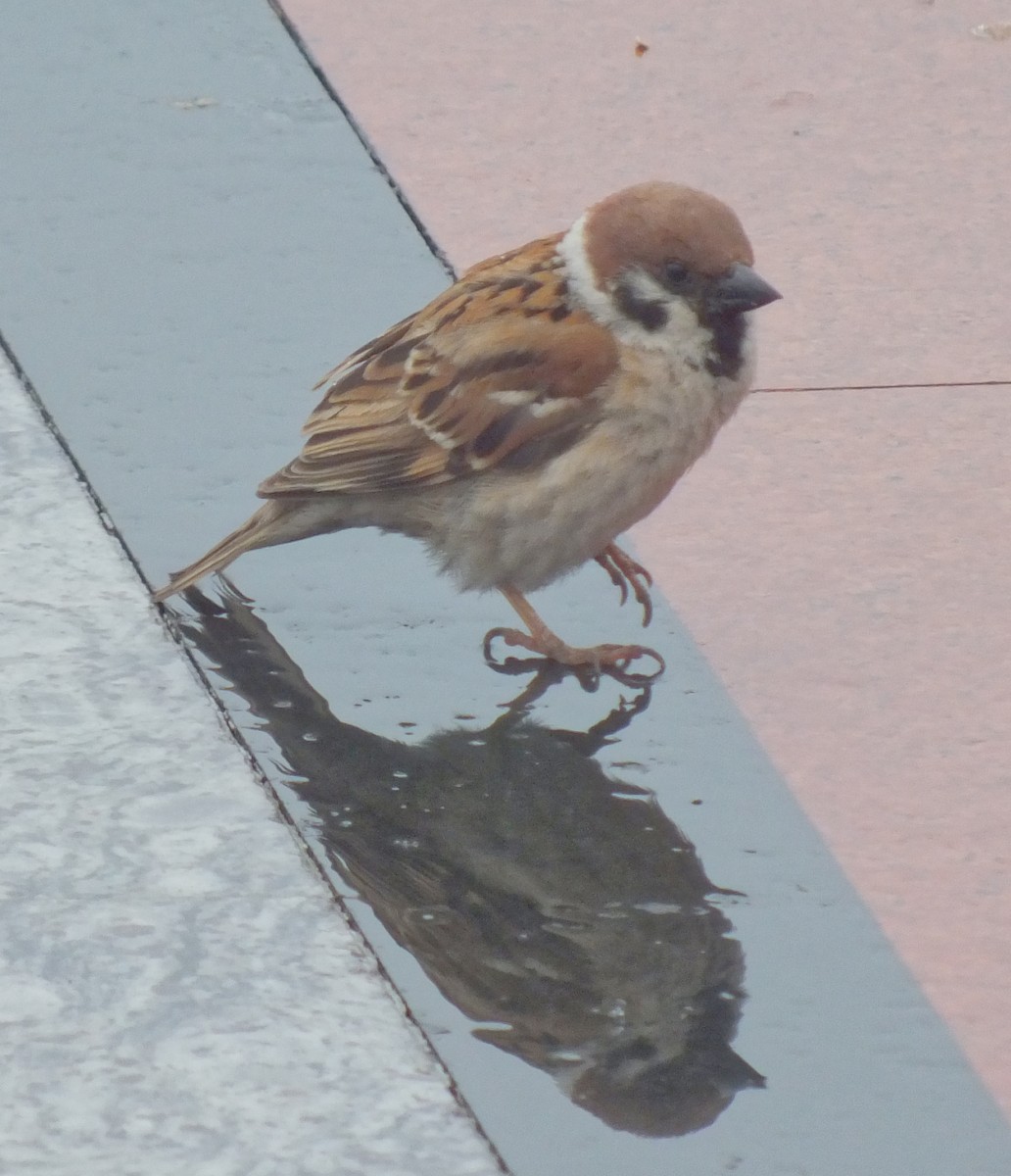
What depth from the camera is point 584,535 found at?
3426 millimetres

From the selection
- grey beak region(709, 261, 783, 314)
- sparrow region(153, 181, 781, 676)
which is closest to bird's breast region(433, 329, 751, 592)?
sparrow region(153, 181, 781, 676)

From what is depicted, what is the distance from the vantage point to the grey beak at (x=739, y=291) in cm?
338

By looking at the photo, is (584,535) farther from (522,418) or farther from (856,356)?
(856,356)

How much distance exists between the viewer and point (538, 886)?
2926 millimetres

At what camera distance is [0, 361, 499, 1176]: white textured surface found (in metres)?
2.36

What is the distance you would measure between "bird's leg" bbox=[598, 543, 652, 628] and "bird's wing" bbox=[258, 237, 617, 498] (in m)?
0.24

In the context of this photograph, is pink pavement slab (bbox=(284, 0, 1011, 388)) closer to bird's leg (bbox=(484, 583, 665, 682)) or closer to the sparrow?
the sparrow

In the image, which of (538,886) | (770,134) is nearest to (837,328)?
(770,134)

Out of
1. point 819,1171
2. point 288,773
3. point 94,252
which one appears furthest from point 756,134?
point 819,1171

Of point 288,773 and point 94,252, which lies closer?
point 288,773

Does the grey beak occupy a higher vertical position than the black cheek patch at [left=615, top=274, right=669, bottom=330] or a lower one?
higher

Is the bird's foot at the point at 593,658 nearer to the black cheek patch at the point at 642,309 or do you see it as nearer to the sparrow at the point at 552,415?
the sparrow at the point at 552,415

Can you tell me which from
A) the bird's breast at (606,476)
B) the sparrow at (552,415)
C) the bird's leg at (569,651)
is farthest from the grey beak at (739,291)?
the bird's leg at (569,651)

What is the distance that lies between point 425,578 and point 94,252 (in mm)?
1312
